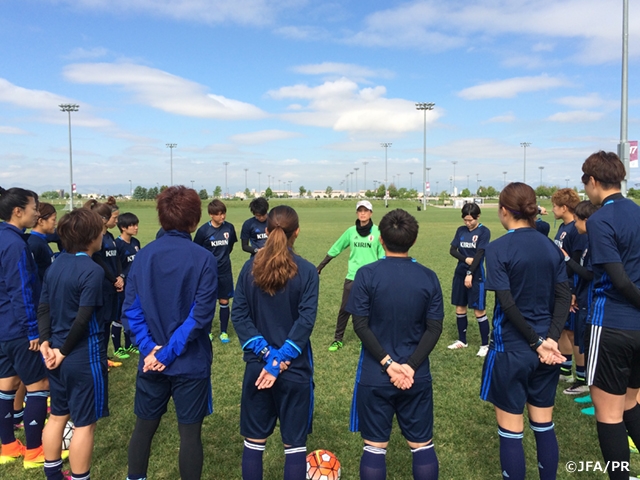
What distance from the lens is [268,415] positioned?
307 centimetres

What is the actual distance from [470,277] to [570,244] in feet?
5.29

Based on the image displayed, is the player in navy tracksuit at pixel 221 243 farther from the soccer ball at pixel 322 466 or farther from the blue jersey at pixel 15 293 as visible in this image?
the soccer ball at pixel 322 466

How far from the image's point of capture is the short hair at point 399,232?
9.82 feet

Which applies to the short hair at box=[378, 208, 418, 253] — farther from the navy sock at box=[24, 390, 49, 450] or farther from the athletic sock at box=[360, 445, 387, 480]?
the navy sock at box=[24, 390, 49, 450]

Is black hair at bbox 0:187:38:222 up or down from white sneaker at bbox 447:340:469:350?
up

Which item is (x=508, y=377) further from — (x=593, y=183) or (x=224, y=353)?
(x=224, y=353)

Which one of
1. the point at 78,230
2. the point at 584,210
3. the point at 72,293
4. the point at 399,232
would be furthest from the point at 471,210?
the point at 72,293

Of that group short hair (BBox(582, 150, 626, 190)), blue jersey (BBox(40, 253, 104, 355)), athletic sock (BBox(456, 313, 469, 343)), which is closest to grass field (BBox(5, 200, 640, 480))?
athletic sock (BBox(456, 313, 469, 343))

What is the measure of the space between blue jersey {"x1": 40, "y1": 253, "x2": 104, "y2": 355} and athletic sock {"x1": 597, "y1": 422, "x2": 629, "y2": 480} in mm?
3782

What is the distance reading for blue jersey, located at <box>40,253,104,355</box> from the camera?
317 cm

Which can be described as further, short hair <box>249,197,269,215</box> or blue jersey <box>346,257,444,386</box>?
short hair <box>249,197,269,215</box>

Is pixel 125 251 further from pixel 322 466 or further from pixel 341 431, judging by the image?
pixel 322 466

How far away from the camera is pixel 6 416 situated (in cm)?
399

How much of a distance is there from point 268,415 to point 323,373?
3.11 metres
